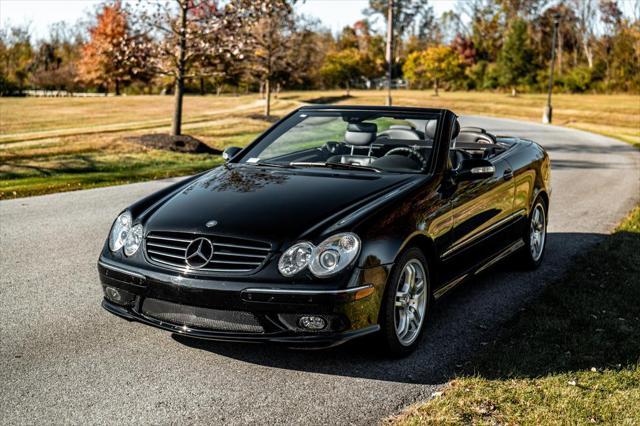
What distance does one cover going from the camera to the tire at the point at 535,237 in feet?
22.6

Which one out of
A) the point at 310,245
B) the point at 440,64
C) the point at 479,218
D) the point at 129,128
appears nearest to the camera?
the point at 310,245

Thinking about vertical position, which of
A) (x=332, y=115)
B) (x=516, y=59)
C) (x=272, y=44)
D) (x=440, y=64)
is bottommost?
(x=332, y=115)

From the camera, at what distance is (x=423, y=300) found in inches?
188

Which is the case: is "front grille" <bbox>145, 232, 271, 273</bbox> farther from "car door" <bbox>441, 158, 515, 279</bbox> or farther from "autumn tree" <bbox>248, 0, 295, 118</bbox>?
"autumn tree" <bbox>248, 0, 295, 118</bbox>

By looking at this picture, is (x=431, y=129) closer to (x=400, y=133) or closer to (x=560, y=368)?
(x=400, y=133)

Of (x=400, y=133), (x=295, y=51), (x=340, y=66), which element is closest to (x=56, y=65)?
(x=340, y=66)

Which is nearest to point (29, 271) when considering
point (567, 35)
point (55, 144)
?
point (55, 144)

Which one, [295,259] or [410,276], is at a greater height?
[295,259]

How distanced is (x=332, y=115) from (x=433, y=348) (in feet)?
7.25

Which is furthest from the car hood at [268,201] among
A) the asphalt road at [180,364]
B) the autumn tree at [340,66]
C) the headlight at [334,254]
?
the autumn tree at [340,66]

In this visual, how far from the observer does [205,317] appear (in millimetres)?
4152

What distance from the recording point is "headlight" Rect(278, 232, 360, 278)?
13.3 ft

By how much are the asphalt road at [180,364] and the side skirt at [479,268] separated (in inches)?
11.4

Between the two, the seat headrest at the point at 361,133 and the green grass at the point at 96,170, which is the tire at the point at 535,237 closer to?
the seat headrest at the point at 361,133
